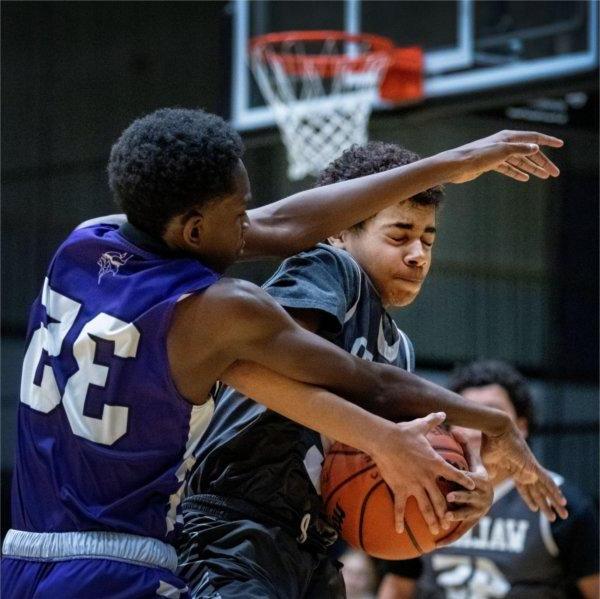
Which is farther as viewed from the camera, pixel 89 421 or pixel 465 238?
pixel 465 238

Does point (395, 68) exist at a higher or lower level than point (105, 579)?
higher

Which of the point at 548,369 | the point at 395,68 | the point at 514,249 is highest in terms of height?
the point at 395,68

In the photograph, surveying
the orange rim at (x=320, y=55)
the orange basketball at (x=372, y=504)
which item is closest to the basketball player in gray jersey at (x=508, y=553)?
the orange basketball at (x=372, y=504)

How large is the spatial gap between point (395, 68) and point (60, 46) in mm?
3330

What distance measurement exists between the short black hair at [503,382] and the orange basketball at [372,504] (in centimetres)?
277

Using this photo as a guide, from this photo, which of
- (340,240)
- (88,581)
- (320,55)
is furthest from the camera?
(320,55)

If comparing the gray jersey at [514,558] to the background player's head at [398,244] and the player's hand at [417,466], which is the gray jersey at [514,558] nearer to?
the background player's head at [398,244]

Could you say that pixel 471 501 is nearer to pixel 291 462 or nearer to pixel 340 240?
pixel 291 462

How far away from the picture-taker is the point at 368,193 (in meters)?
3.04

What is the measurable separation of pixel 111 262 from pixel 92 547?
0.61 metres

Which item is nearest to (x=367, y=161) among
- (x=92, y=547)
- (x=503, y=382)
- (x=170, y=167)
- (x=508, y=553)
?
(x=170, y=167)

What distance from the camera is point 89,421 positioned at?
2.53 meters

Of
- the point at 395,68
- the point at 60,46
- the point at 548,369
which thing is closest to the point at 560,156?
the point at 548,369

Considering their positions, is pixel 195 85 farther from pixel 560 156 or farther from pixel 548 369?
pixel 548 369
